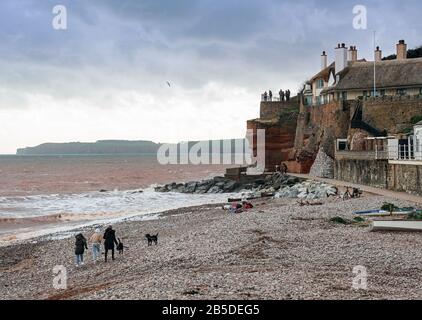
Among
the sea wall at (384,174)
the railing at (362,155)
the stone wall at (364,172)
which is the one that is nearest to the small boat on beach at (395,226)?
the sea wall at (384,174)

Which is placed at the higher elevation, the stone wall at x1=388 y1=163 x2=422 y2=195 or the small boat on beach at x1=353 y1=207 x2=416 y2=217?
the stone wall at x1=388 y1=163 x2=422 y2=195

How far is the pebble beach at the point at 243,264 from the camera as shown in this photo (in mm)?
11656

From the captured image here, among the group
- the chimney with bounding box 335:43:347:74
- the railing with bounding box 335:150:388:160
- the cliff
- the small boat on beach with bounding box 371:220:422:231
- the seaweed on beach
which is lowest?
the small boat on beach with bounding box 371:220:422:231

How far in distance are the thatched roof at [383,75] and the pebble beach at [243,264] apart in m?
23.9

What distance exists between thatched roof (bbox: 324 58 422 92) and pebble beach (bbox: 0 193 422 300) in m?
23.9

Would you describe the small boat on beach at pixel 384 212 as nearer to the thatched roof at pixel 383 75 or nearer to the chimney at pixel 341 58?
the thatched roof at pixel 383 75

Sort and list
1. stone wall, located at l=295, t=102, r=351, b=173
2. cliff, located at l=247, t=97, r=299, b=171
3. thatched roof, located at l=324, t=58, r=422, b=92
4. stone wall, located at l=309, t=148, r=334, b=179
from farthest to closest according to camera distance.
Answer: cliff, located at l=247, t=97, r=299, b=171, thatched roof, located at l=324, t=58, r=422, b=92, stone wall, located at l=295, t=102, r=351, b=173, stone wall, located at l=309, t=148, r=334, b=179

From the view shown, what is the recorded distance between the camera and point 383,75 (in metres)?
46.8

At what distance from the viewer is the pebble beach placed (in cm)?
1166

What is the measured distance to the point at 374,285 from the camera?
12.1 metres

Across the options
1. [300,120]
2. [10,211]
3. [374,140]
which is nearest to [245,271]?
[374,140]

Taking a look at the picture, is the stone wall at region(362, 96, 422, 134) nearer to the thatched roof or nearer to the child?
the thatched roof

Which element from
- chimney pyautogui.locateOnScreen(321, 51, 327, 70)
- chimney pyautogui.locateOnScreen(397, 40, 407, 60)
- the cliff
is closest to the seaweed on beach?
chimney pyautogui.locateOnScreen(397, 40, 407, 60)

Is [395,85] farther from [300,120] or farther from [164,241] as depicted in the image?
[164,241]
